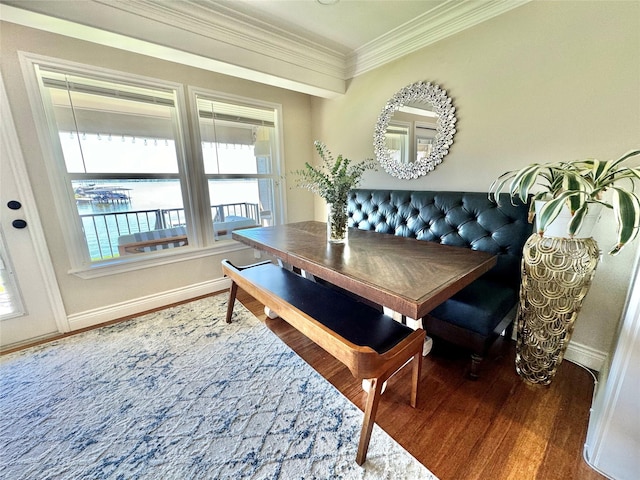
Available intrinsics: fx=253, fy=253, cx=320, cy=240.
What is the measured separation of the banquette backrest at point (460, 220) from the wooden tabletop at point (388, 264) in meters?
0.31

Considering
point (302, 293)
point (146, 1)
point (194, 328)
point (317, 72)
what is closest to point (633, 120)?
point (302, 293)

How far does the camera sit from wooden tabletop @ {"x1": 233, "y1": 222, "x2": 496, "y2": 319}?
100 cm

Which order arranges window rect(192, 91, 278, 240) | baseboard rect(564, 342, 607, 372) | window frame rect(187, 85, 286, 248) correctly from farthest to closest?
window rect(192, 91, 278, 240)
window frame rect(187, 85, 286, 248)
baseboard rect(564, 342, 607, 372)

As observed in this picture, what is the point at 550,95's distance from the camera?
5.14 ft

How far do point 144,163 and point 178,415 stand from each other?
2.06 metres

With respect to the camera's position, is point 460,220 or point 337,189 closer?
point 337,189

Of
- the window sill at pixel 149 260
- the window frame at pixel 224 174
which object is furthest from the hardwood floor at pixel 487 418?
the window frame at pixel 224 174

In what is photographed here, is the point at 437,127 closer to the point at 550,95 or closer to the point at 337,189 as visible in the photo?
the point at 550,95

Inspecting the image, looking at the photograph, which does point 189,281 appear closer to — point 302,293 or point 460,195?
point 302,293

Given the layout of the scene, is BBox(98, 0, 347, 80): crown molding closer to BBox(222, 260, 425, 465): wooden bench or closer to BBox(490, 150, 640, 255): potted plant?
BBox(222, 260, 425, 465): wooden bench

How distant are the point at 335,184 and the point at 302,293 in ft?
2.53

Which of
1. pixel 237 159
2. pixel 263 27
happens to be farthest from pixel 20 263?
pixel 263 27

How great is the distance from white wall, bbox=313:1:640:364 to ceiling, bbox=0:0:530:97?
0.18 m

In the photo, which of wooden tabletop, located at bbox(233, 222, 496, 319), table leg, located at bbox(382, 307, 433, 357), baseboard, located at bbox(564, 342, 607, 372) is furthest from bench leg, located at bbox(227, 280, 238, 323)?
baseboard, located at bbox(564, 342, 607, 372)
